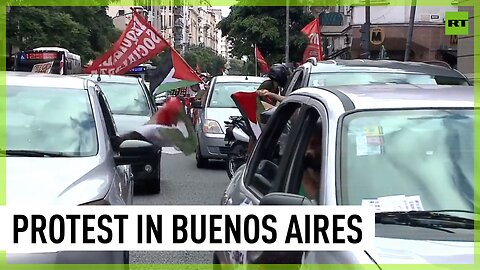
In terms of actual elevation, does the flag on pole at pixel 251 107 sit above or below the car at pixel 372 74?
below

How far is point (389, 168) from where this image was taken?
3.54 metres

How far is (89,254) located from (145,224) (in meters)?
0.42

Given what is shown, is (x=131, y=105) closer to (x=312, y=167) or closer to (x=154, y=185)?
(x=154, y=185)

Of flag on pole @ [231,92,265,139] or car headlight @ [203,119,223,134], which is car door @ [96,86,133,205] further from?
car headlight @ [203,119,223,134]

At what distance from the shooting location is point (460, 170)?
3607mm

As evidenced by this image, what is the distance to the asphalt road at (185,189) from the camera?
6.50m

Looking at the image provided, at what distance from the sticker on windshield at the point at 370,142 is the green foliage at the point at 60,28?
37.0 metres

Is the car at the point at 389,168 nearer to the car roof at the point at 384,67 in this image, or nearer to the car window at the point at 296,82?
the car roof at the point at 384,67

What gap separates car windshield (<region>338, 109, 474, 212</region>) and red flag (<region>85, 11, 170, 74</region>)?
929 cm

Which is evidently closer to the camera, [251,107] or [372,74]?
[372,74]

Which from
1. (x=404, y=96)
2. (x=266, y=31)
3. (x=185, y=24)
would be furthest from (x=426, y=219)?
(x=185, y=24)

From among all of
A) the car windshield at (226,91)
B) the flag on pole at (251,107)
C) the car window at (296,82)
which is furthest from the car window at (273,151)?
the car windshield at (226,91)

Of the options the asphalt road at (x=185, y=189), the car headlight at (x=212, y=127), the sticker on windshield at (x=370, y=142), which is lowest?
the asphalt road at (x=185, y=189)

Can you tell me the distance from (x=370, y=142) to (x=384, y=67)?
4.71m
